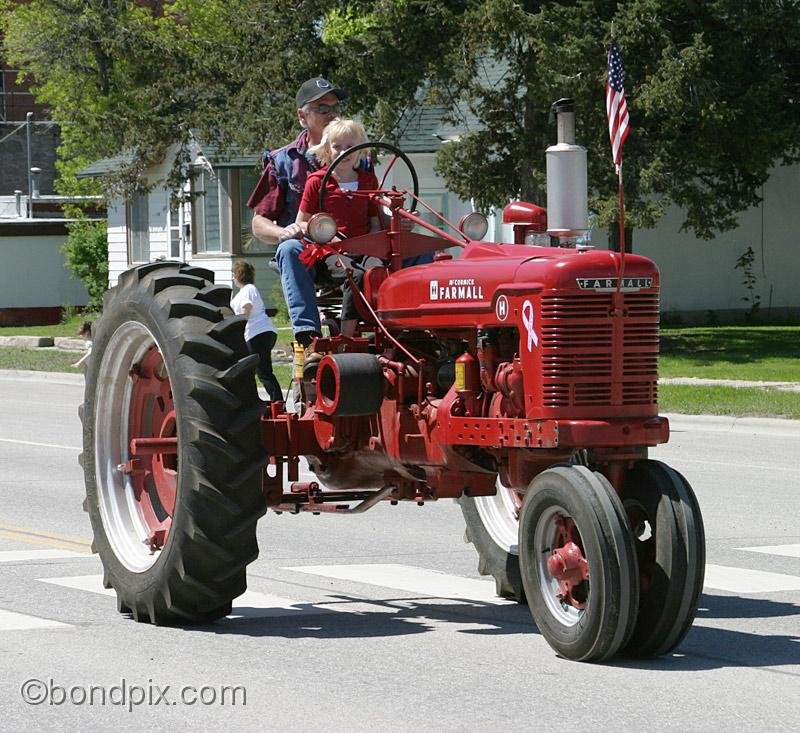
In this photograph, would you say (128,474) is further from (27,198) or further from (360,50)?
(27,198)

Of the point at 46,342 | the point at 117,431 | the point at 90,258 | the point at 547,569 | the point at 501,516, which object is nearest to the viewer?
the point at 547,569

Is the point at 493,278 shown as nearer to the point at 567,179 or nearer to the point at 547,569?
the point at 567,179

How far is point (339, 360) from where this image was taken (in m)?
8.02

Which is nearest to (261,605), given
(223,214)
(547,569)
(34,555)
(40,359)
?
(547,569)

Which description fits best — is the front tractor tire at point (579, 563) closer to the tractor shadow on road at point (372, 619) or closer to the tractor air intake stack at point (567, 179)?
the tractor shadow on road at point (372, 619)

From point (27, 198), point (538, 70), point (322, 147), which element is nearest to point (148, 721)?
point (322, 147)

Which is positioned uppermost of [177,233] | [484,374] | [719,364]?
[177,233]

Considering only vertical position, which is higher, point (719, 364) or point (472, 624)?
point (719, 364)

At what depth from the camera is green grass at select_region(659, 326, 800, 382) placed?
25062mm

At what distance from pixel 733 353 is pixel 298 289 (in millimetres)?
21340

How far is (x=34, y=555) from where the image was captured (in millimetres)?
10312

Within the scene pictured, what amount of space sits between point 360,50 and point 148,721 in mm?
23753

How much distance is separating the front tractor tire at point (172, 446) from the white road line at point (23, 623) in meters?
0.37

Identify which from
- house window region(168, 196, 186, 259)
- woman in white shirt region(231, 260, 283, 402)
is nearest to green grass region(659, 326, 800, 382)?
woman in white shirt region(231, 260, 283, 402)
